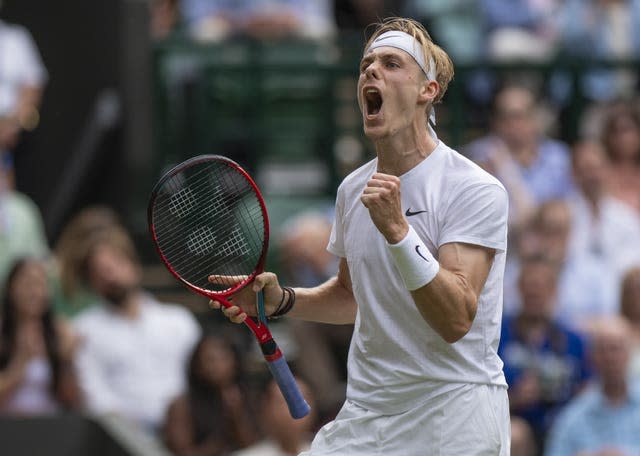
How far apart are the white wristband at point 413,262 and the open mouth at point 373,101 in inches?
17.6

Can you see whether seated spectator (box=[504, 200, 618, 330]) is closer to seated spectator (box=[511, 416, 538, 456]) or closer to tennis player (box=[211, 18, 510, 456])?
seated spectator (box=[511, 416, 538, 456])

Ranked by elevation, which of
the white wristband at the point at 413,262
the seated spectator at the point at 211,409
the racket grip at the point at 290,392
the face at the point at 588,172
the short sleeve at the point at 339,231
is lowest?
the seated spectator at the point at 211,409

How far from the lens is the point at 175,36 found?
32.3 ft

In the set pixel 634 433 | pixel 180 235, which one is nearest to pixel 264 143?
pixel 634 433

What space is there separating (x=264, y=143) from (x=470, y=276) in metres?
5.93

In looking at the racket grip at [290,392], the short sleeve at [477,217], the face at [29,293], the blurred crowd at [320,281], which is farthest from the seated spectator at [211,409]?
the short sleeve at [477,217]

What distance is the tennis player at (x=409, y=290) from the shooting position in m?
3.97

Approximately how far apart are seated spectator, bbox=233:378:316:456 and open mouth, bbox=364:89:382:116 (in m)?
3.11

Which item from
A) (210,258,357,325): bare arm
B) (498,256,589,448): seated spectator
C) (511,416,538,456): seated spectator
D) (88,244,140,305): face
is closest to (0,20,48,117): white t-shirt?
(88,244,140,305): face

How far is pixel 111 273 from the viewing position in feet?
26.2

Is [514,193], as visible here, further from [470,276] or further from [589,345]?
[470,276]

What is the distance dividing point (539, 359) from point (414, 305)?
11.5 feet

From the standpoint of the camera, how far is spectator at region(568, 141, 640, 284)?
8547 millimetres

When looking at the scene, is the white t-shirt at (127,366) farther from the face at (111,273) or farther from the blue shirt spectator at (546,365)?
the blue shirt spectator at (546,365)
